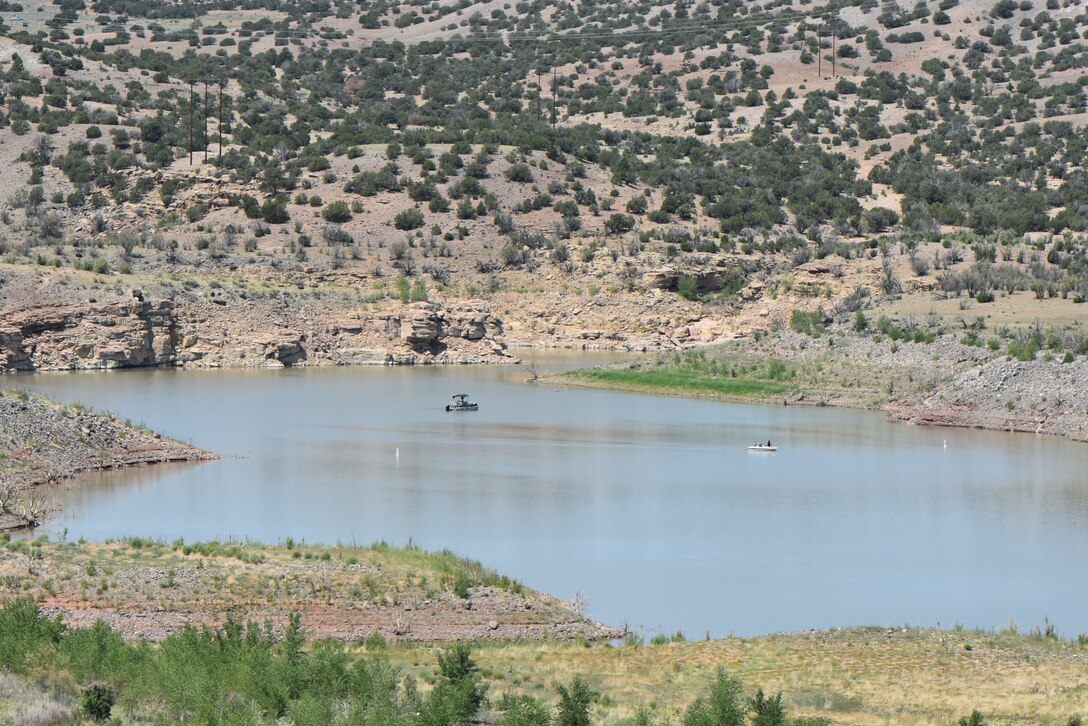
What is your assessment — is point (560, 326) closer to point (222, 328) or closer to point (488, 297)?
point (488, 297)

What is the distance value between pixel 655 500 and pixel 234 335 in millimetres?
35025

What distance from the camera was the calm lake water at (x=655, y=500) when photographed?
25578 millimetres

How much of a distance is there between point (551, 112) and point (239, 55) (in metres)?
28.6

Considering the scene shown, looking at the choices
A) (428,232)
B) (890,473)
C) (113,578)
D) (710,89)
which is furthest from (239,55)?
(113,578)

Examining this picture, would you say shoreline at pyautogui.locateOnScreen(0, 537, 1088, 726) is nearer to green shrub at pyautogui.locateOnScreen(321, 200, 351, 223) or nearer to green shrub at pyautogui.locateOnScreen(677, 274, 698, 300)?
green shrub at pyautogui.locateOnScreen(677, 274, 698, 300)

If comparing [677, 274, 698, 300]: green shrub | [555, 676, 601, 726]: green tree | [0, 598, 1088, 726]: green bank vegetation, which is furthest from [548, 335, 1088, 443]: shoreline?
[555, 676, 601, 726]: green tree

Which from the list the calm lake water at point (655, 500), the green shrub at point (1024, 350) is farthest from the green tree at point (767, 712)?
the green shrub at point (1024, 350)

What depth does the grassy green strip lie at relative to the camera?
185 ft

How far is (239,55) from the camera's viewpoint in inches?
4877

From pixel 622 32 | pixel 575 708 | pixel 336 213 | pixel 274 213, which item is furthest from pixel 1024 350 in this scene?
pixel 622 32

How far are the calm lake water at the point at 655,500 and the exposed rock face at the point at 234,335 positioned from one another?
670 centimetres

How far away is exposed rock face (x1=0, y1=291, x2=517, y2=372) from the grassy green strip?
9.20 meters

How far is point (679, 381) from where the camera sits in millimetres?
58500

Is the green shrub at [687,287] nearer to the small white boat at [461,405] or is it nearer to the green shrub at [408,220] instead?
the green shrub at [408,220]
